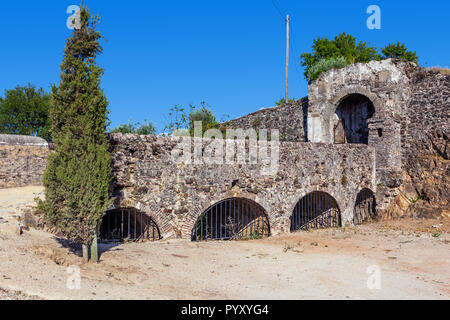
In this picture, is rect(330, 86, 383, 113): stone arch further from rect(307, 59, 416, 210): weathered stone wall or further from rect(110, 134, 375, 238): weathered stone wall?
rect(110, 134, 375, 238): weathered stone wall

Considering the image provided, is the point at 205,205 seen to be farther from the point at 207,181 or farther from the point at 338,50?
the point at 338,50

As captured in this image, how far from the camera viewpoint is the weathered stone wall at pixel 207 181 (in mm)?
9336

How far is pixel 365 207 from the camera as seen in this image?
52.9 feet

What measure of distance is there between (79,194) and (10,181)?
6.66m

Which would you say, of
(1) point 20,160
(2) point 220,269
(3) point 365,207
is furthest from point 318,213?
Answer: (1) point 20,160

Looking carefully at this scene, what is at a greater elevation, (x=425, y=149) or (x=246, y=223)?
(x=425, y=149)

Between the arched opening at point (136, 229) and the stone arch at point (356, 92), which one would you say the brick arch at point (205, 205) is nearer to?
the arched opening at point (136, 229)

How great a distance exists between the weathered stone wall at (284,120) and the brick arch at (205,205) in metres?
8.66

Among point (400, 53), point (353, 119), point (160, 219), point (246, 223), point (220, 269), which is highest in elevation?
point (400, 53)

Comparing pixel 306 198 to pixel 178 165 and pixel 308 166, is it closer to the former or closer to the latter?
pixel 308 166

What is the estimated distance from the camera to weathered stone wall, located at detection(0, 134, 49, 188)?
12047mm

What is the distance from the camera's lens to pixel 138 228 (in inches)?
428

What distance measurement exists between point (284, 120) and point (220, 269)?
13972 mm
